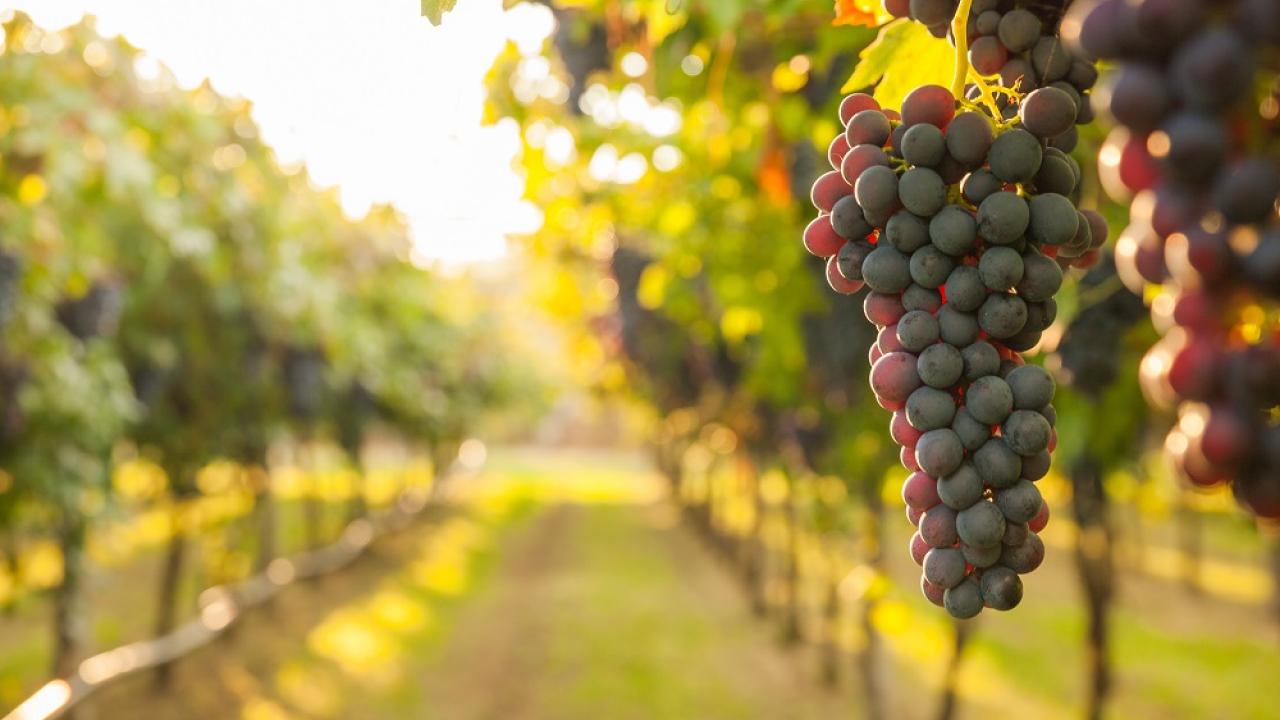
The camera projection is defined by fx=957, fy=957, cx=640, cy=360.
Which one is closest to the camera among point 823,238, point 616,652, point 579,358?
point 823,238

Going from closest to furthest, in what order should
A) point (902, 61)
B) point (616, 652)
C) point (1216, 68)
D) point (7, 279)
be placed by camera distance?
point (1216, 68), point (902, 61), point (7, 279), point (616, 652)

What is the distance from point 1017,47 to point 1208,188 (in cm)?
60

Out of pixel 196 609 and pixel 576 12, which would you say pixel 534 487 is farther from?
pixel 576 12

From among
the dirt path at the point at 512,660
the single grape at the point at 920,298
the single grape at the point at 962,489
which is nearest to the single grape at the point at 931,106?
the single grape at the point at 920,298

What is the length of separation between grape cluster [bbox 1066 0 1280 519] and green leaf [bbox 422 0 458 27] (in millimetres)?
829

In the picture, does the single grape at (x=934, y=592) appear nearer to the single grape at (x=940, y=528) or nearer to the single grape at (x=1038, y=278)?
the single grape at (x=940, y=528)

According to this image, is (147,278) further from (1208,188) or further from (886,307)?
(1208,188)

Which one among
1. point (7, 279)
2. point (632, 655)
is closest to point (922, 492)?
point (7, 279)

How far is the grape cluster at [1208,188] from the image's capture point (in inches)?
29.0

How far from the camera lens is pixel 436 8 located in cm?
131

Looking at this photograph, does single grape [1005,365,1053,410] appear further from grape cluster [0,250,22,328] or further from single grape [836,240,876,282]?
grape cluster [0,250,22,328]

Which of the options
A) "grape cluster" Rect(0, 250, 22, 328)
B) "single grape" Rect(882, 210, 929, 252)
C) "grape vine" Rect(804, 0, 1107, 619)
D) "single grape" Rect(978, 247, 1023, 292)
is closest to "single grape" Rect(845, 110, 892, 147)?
"grape vine" Rect(804, 0, 1107, 619)

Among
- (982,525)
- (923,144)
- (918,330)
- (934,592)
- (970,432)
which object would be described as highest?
(923,144)

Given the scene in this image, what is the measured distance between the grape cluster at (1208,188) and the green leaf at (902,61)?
0.69m
